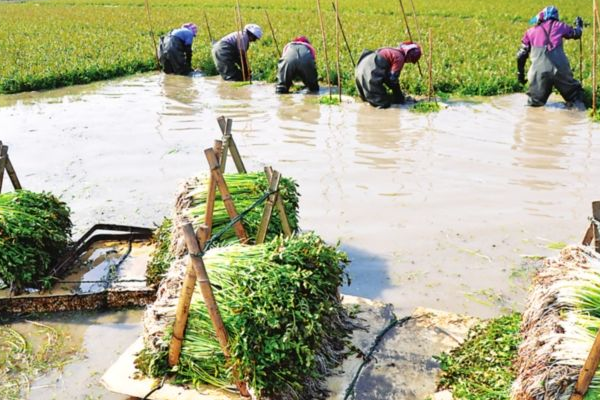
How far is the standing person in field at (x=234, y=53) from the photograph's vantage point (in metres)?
12.8

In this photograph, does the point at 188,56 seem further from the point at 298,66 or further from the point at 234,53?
the point at 298,66

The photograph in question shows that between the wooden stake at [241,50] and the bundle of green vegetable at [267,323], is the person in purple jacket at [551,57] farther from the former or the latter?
the bundle of green vegetable at [267,323]

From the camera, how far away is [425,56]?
1378 centimetres

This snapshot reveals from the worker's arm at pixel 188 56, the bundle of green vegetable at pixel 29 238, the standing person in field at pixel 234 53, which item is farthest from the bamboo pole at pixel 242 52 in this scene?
the bundle of green vegetable at pixel 29 238

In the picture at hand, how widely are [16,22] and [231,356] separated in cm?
2640

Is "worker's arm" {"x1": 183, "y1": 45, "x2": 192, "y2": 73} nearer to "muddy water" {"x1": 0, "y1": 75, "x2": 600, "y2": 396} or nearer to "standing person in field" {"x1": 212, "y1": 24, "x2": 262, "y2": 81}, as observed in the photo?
"standing person in field" {"x1": 212, "y1": 24, "x2": 262, "y2": 81}

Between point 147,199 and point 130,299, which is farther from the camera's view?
point 147,199

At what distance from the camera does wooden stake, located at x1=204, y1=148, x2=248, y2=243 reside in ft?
13.3

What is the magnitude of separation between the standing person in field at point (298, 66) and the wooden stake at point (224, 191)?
25.0 ft

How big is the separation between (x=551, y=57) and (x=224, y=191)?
7.66 metres

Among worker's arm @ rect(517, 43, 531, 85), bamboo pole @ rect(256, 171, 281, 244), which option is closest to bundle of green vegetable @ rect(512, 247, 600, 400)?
bamboo pole @ rect(256, 171, 281, 244)

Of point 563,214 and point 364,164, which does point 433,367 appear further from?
point 364,164


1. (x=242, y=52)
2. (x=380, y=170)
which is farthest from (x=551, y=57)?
(x=242, y=52)

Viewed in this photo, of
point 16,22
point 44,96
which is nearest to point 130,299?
point 44,96
